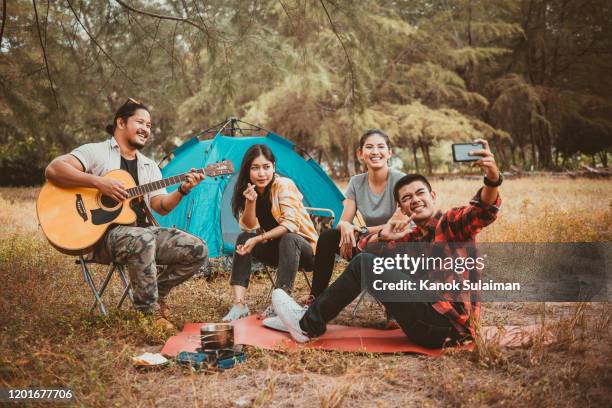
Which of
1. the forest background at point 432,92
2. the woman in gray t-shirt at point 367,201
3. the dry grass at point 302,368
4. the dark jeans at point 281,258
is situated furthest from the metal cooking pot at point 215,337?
the forest background at point 432,92

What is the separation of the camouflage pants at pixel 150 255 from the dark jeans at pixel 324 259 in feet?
2.65

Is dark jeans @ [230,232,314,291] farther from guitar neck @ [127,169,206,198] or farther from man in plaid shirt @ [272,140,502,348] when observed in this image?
guitar neck @ [127,169,206,198]

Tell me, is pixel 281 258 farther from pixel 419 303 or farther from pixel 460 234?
pixel 460 234

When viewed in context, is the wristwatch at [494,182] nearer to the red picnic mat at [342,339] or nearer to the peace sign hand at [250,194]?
the red picnic mat at [342,339]

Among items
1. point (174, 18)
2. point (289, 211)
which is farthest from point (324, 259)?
point (174, 18)

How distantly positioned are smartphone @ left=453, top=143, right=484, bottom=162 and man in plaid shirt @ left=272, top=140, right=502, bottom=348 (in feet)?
0.18

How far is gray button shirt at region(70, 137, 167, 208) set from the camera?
11.0 ft

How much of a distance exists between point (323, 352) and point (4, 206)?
26.8 ft

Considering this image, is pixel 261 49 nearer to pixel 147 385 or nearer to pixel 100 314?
pixel 100 314

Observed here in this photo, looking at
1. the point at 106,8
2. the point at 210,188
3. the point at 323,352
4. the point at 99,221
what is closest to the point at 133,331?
the point at 99,221

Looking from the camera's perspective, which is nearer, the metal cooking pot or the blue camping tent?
the metal cooking pot

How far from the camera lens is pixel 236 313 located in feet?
11.3

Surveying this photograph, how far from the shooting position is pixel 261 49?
15.8ft

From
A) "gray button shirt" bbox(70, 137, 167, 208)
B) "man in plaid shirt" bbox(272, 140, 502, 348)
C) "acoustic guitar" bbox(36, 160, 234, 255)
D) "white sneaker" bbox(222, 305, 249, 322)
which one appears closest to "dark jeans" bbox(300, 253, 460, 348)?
"man in plaid shirt" bbox(272, 140, 502, 348)
